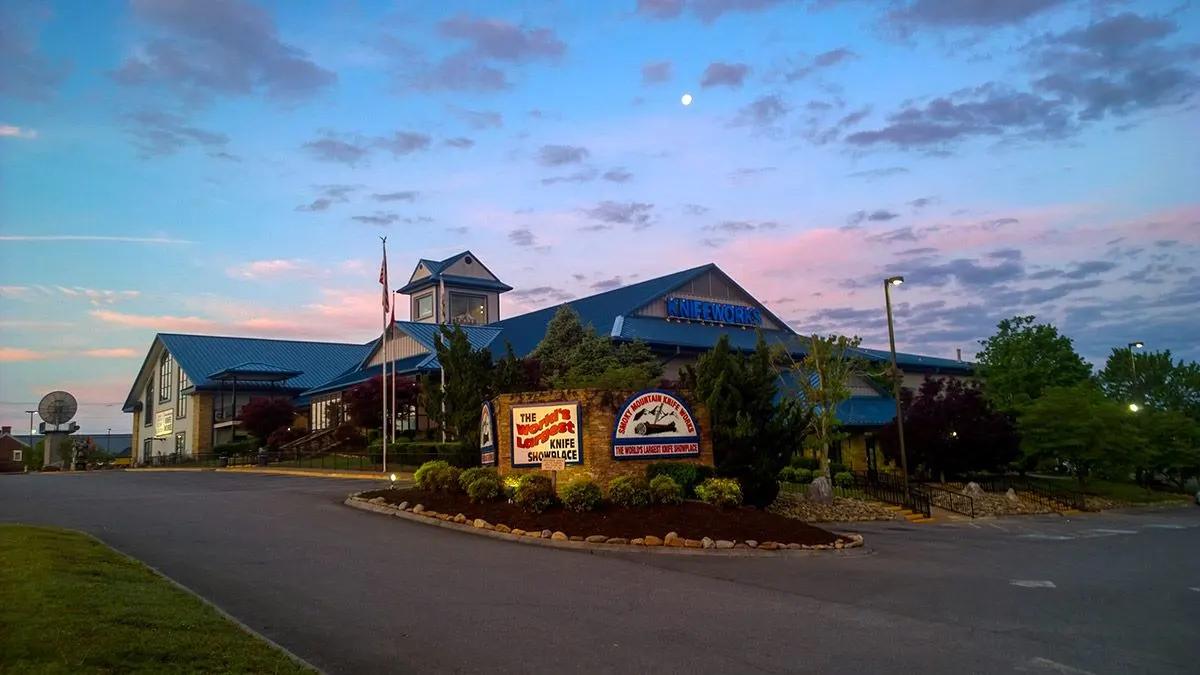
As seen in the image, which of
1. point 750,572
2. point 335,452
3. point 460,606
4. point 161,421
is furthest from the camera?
point 161,421

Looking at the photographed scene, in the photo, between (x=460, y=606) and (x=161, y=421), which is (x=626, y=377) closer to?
(x=460, y=606)

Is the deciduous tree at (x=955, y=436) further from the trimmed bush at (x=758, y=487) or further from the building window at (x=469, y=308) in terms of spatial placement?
the building window at (x=469, y=308)

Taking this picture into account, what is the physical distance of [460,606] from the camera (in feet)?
36.6

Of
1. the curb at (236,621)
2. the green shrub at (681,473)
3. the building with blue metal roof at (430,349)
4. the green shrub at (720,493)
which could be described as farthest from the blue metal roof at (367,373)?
the curb at (236,621)

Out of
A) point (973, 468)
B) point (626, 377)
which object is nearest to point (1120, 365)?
point (973, 468)

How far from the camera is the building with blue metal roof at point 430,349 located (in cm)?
4950

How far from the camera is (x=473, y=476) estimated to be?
22109mm

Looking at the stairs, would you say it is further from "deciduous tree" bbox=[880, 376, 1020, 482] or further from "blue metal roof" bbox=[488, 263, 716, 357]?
"blue metal roof" bbox=[488, 263, 716, 357]

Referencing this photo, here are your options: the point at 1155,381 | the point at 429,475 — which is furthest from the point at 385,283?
the point at 1155,381

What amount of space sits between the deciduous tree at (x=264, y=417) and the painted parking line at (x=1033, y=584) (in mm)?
49781

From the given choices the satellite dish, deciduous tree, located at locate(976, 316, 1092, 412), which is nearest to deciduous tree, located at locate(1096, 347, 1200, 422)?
deciduous tree, located at locate(976, 316, 1092, 412)

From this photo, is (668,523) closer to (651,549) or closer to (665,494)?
(651,549)

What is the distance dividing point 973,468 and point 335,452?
106 feet

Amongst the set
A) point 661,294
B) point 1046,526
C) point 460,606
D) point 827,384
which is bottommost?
point 1046,526
